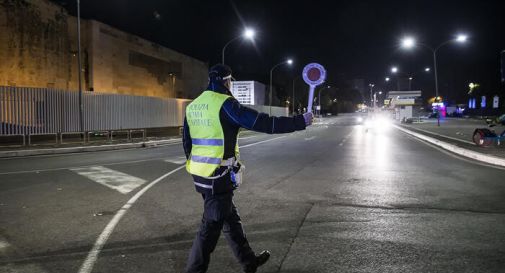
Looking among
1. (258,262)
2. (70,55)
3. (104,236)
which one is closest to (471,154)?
(258,262)

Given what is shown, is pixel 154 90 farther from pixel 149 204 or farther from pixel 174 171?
pixel 149 204

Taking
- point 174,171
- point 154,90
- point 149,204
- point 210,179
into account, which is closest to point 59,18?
point 154,90

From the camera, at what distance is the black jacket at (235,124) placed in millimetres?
3760

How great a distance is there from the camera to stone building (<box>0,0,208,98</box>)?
88.6 feet

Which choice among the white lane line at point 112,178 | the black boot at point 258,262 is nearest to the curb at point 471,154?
the white lane line at point 112,178

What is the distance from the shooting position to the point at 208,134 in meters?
3.86

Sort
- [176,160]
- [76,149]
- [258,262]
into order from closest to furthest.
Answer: [258,262]
[176,160]
[76,149]

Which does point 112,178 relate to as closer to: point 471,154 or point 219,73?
point 219,73

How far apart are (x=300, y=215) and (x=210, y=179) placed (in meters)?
3.10

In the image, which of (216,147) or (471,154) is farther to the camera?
(471,154)

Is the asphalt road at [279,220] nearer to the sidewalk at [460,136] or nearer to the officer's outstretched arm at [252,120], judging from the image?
the officer's outstretched arm at [252,120]

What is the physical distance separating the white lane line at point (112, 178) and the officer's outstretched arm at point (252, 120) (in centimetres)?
551

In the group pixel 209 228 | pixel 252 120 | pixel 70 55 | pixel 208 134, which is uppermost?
pixel 70 55

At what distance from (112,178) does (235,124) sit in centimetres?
748
